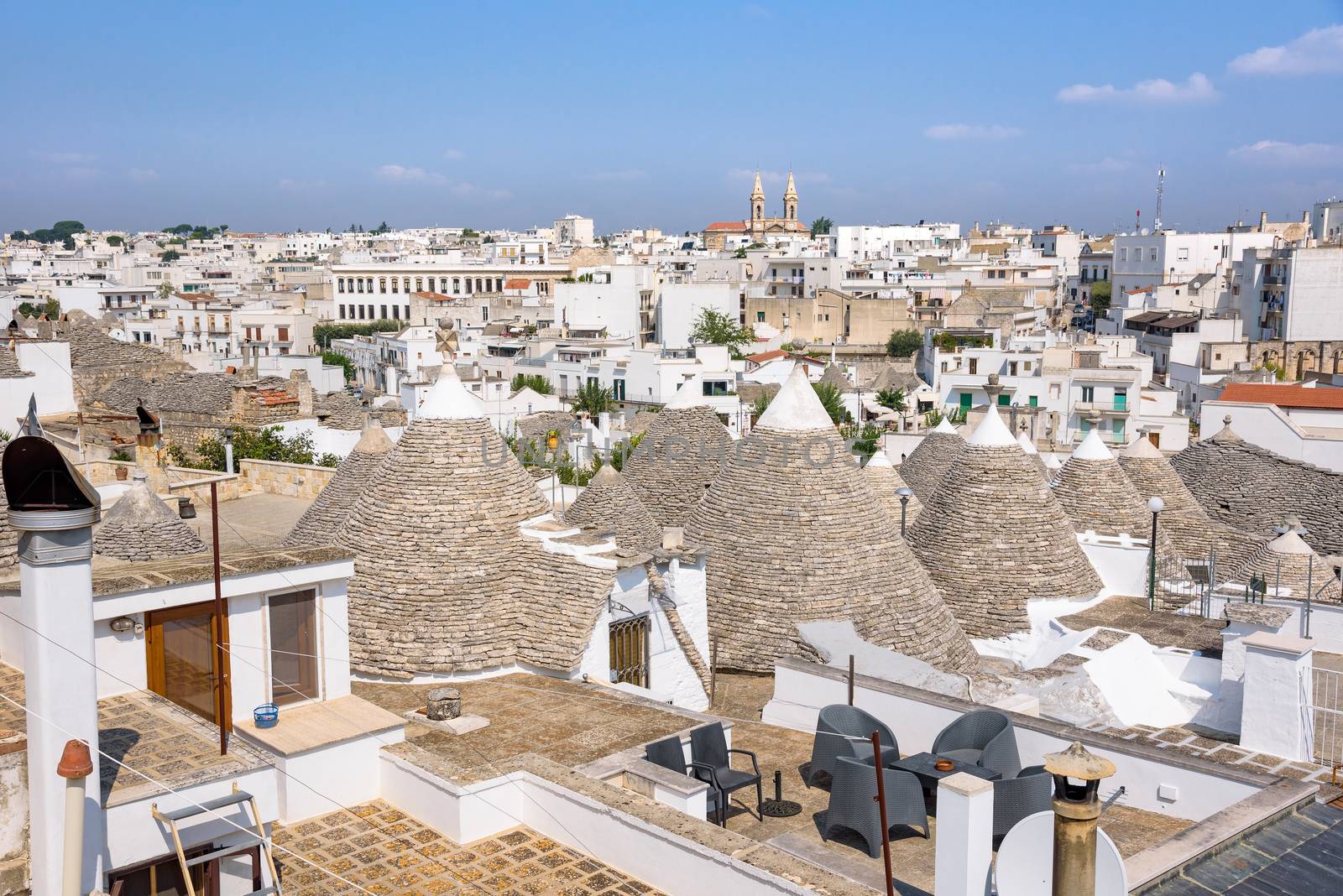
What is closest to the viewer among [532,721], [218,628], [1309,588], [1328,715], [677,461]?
[218,628]

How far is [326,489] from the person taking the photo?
2016cm

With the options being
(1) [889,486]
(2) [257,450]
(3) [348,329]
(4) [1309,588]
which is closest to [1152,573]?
(4) [1309,588]

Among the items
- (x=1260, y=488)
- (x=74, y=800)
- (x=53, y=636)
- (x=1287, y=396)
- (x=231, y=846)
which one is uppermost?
(x=53, y=636)

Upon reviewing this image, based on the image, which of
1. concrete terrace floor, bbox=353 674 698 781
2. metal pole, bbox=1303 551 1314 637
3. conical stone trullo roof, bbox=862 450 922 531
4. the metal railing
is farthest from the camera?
conical stone trullo roof, bbox=862 450 922 531

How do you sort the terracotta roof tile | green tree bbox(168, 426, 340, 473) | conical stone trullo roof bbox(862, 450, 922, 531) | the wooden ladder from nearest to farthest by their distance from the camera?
the wooden ladder, conical stone trullo roof bbox(862, 450, 922, 531), green tree bbox(168, 426, 340, 473), the terracotta roof tile

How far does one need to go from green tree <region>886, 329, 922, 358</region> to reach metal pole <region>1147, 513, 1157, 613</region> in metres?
55.0

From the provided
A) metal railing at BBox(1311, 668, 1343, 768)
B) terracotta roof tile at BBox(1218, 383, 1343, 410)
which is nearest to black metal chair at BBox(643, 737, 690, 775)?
metal railing at BBox(1311, 668, 1343, 768)

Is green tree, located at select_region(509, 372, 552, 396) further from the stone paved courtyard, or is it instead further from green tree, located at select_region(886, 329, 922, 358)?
the stone paved courtyard

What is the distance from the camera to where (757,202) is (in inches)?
6314

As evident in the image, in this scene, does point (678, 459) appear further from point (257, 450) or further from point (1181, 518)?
point (257, 450)

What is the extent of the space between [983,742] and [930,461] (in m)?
14.6

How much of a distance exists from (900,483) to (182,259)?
137042 mm

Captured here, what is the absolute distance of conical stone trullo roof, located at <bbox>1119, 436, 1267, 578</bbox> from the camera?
23047 mm

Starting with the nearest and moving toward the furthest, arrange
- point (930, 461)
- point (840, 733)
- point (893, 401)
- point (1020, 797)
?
point (1020, 797)
point (840, 733)
point (930, 461)
point (893, 401)
